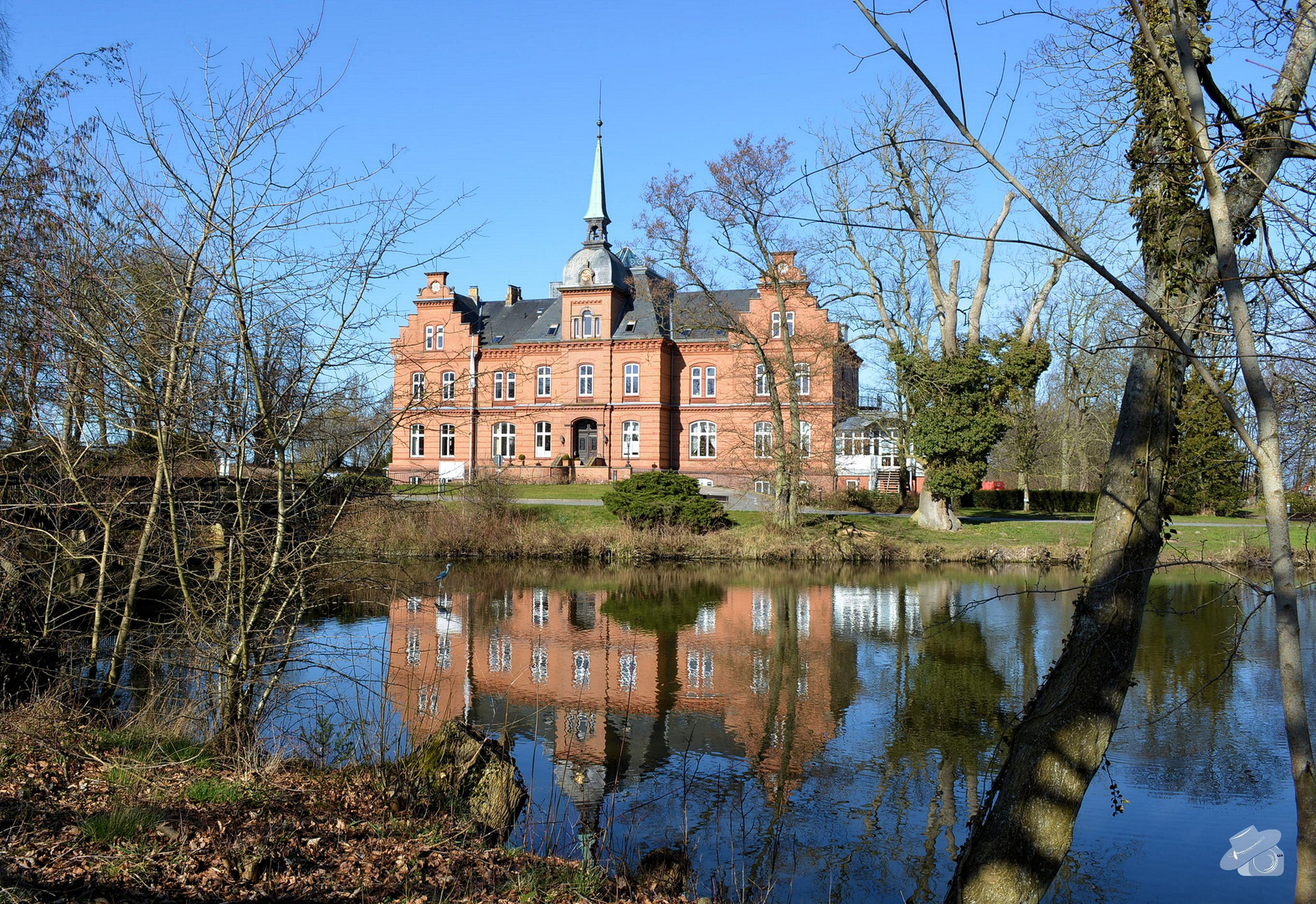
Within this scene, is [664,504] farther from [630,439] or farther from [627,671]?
[630,439]

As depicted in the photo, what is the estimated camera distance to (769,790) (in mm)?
7625

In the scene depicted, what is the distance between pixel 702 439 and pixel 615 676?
29.9 metres

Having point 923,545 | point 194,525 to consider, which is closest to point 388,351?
point 194,525

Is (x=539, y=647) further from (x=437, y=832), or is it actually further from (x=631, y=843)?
(x=437, y=832)

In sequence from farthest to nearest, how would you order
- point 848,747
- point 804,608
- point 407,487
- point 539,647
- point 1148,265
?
point 804,608 → point 539,647 → point 848,747 → point 407,487 → point 1148,265

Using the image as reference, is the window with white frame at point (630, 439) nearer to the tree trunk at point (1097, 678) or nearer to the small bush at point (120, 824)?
the small bush at point (120, 824)

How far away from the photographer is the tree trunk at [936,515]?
26484 millimetres

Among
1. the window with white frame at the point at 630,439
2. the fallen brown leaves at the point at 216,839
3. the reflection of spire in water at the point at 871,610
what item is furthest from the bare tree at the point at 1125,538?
the window with white frame at the point at 630,439

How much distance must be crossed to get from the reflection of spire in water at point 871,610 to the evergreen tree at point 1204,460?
4738 mm

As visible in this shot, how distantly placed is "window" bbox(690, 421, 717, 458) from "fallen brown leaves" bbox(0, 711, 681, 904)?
35.2 metres

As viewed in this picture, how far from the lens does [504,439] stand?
142 ft

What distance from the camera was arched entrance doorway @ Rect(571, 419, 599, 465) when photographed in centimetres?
4191

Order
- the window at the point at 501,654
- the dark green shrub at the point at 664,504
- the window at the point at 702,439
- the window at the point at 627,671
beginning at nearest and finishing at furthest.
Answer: the window at the point at 627,671, the window at the point at 501,654, the dark green shrub at the point at 664,504, the window at the point at 702,439

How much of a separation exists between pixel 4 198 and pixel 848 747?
30.2 feet
